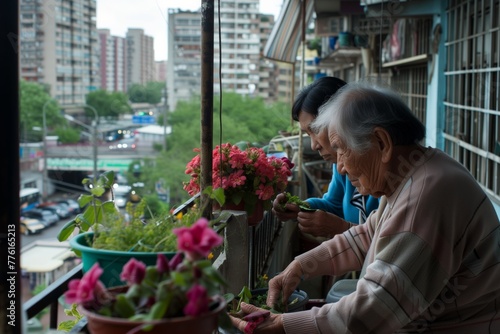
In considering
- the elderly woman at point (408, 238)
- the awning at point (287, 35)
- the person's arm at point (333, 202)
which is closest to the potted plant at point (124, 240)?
the elderly woman at point (408, 238)

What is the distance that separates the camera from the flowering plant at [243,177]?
2.87 m

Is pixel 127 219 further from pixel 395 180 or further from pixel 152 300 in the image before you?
pixel 395 180

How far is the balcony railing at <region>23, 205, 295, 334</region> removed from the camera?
4.89 ft

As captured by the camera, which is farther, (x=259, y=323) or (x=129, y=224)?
(x=259, y=323)

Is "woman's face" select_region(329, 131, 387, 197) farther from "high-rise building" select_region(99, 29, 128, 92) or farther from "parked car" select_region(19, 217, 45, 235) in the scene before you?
"high-rise building" select_region(99, 29, 128, 92)

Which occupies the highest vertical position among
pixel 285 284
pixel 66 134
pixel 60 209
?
pixel 285 284

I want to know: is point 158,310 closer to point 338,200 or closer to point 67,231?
point 67,231

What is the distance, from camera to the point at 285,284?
2.16 metres

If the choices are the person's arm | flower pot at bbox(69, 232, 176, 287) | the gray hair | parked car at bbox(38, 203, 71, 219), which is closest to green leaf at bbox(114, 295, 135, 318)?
flower pot at bbox(69, 232, 176, 287)

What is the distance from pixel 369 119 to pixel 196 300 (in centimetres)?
89

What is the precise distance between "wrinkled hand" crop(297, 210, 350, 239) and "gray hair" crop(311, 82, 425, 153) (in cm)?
101

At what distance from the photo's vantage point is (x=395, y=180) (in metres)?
1.79

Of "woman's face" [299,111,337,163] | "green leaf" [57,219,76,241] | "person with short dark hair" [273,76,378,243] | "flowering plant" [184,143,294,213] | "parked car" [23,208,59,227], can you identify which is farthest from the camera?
"parked car" [23,208,59,227]

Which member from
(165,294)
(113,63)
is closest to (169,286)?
(165,294)
